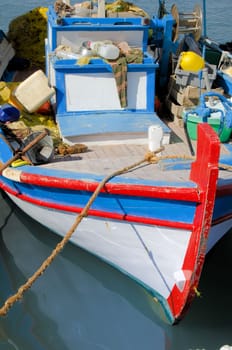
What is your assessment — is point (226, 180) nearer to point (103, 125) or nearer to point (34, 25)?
point (103, 125)

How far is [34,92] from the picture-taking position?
6465 mm

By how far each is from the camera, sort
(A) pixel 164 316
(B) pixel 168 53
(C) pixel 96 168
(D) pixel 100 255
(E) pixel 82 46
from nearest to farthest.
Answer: (C) pixel 96 168
(A) pixel 164 316
(D) pixel 100 255
(E) pixel 82 46
(B) pixel 168 53

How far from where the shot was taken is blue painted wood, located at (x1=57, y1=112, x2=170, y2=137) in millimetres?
6125

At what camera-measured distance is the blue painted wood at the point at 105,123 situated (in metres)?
6.12

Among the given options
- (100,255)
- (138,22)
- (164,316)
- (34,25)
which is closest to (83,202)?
(100,255)

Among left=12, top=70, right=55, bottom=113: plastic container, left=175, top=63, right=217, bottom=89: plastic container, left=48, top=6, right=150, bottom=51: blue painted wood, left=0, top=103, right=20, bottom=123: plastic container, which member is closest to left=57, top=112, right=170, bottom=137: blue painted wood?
left=12, top=70, right=55, bottom=113: plastic container

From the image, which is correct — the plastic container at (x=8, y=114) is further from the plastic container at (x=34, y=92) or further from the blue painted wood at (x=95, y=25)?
the blue painted wood at (x=95, y=25)

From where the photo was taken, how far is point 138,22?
7.02 m

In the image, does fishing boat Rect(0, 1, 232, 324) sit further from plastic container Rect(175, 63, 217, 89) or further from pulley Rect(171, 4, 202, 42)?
pulley Rect(171, 4, 202, 42)

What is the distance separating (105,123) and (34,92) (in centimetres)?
94

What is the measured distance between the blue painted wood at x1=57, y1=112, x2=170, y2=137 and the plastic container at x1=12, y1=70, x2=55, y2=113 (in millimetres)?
289

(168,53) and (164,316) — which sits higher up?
(168,53)

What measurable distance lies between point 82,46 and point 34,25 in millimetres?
2773

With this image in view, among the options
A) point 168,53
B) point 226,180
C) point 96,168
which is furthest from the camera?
point 168,53
